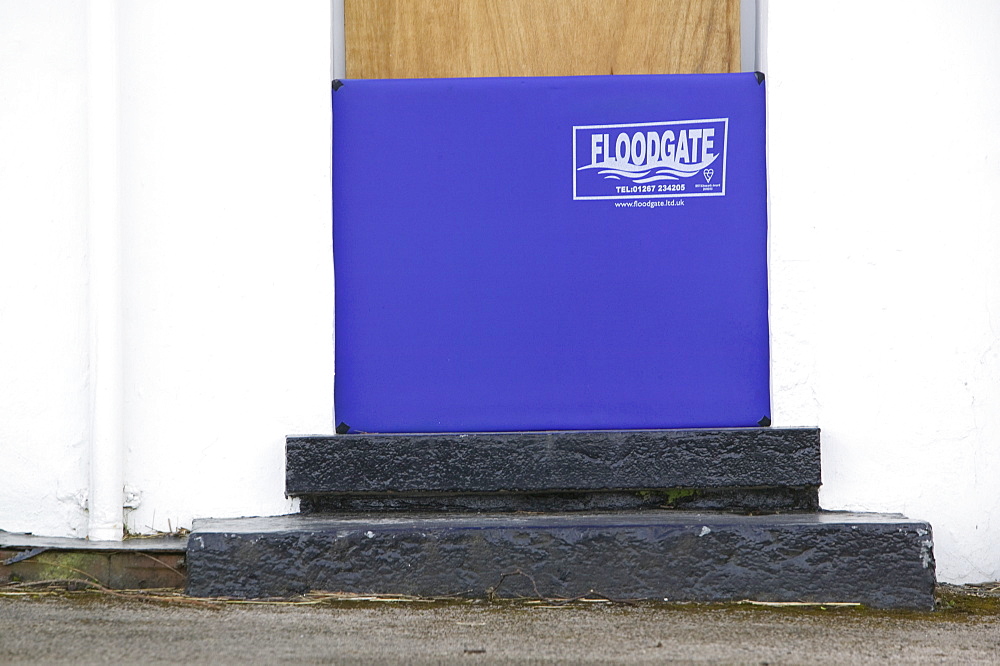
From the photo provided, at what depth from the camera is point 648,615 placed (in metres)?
3.04

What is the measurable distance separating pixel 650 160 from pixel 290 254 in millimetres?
1267

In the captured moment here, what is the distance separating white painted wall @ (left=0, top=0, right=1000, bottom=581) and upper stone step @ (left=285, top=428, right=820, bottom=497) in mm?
118

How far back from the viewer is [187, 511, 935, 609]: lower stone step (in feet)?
10.4

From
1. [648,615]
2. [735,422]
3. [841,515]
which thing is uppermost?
[735,422]

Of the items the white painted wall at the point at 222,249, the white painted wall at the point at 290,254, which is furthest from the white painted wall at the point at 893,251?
the white painted wall at the point at 222,249

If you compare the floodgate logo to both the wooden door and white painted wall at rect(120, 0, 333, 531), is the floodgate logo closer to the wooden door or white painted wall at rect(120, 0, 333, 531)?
the wooden door

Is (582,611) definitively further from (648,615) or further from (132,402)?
(132,402)

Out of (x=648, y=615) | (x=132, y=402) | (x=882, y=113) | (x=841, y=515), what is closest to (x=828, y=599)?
(x=841, y=515)

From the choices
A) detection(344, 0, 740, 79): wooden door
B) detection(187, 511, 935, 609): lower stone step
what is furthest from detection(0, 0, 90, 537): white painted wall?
detection(344, 0, 740, 79): wooden door

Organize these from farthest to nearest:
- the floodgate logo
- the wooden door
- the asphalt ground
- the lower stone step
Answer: the wooden door → the floodgate logo → the lower stone step → the asphalt ground

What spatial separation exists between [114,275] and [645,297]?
178cm

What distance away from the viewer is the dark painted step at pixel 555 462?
11.3ft

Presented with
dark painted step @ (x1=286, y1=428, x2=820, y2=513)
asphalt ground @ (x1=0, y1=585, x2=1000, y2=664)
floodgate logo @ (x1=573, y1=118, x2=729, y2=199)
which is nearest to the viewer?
asphalt ground @ (x1=0, y1=585, x2=1000, y2=664)

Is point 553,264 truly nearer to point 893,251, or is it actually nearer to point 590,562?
point 590,562
